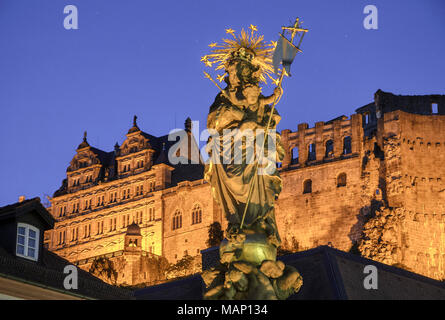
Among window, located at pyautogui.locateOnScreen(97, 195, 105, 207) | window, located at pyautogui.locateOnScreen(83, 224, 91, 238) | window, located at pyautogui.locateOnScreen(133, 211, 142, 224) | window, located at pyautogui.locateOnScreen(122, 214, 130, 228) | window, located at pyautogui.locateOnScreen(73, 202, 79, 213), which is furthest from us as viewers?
window, located at pyautogui.locateOnScreen(73, 202, 79, 213)

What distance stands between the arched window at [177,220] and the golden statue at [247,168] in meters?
84.1

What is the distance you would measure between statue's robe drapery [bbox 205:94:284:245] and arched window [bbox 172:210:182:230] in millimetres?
84433

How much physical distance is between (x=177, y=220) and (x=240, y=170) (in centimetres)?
8536

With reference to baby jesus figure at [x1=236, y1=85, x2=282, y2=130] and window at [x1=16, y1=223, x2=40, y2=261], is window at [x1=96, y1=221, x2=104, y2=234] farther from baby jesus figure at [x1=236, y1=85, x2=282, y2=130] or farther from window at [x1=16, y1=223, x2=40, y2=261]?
baby jesus figure at [x1=236, y1=85, x2=282, y2=130]

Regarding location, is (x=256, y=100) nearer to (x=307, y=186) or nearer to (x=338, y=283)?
(x=338, y=283)

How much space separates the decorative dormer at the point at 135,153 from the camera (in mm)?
106188

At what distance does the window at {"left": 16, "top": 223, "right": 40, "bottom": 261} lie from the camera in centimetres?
2553

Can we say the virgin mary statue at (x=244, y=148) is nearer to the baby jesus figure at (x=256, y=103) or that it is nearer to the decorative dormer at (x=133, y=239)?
the baby jesus figure at (x=256, y=103)

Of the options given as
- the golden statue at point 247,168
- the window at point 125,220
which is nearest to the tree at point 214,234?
the window at point 125,220

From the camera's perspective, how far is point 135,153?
10719 cm

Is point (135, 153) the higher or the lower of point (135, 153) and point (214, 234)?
the higher

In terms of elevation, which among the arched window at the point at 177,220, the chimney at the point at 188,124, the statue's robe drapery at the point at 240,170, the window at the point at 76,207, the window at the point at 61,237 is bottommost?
the statue's robe drapery at the point at 240,170

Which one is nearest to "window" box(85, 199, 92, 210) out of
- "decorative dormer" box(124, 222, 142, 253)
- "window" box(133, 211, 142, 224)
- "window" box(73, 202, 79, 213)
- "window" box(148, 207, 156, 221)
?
"window" box(73, 202, 79, 213)

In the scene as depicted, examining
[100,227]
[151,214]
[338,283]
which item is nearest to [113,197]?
[100,227]
